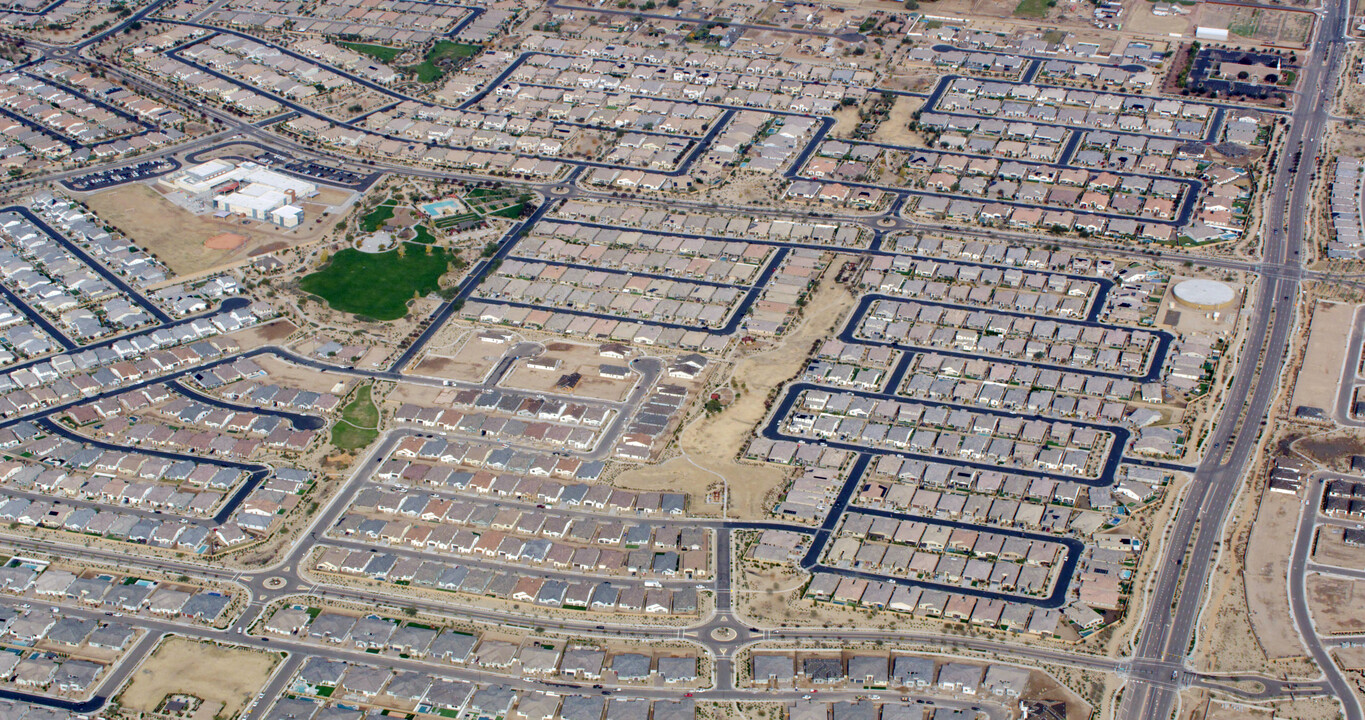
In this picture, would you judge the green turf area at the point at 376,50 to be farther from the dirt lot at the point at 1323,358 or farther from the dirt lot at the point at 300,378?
the dirt lot at the point at 1323,358

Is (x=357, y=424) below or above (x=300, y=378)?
below

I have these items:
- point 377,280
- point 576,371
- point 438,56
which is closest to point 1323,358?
point 576,371

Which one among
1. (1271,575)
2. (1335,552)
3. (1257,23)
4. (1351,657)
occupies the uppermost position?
(1257,23)

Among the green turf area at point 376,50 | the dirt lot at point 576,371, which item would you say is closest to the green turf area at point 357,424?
the dirt lot at point 576,371

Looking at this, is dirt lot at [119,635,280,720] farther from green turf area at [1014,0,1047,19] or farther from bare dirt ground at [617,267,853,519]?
green turf area at [1014,0,1047,19]

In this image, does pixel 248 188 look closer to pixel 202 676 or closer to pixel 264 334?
pixel 264 334

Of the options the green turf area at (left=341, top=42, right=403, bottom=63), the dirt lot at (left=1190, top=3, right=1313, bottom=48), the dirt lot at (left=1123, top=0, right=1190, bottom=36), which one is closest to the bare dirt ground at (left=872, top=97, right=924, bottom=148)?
the dirt lot at (left=1123, top=0, right=1190, bottom=36)
